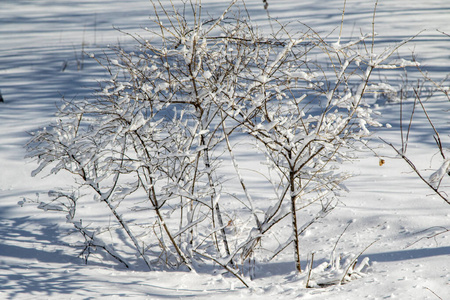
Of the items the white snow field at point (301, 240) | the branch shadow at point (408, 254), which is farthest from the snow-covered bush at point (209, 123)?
the branch shadow at point (408, 254)

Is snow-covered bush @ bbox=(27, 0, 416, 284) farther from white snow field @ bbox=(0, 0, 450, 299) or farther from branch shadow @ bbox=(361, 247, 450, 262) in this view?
branch shadow @ bbox=(361, 247, 450, 262)

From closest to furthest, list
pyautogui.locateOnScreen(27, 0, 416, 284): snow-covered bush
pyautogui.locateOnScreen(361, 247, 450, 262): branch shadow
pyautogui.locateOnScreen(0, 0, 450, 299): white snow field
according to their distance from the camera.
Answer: pyautogui.locateOnScreen(27, 0, 416, 284): snow-covered bush < pyautogui.locateOnScreen(0, 0, 450, 299): white snow field < pyautogui.locateOnScreen(361, 247, 450, 262): branch shadow

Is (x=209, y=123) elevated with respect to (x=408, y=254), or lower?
elevated

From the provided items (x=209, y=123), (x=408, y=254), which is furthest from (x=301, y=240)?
→ (x=209, y=123)

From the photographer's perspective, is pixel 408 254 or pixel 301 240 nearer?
pixel 408 254

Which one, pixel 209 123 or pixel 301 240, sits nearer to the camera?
pixel 209 123

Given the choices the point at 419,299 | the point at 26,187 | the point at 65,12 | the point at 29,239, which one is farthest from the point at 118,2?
the point at 419,299

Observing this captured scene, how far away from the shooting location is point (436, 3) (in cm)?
1324

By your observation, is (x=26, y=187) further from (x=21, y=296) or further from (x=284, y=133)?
(x=284, y=133)

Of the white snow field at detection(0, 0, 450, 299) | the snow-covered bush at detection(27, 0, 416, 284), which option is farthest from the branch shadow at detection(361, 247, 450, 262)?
the snow-covered bush at detection(27, 0, 416, 284)

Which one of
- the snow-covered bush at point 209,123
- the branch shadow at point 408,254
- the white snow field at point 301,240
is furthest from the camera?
the branch shadow at point 408,254

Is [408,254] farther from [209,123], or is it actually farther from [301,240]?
[209,123]

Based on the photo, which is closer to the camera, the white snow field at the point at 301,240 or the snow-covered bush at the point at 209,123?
the snow-covered bush at the point at 209,123

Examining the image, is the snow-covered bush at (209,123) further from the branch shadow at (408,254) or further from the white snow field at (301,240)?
the branch shadow at (408,254)
